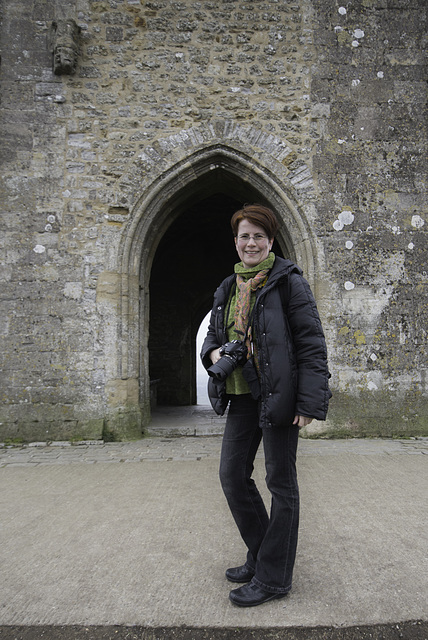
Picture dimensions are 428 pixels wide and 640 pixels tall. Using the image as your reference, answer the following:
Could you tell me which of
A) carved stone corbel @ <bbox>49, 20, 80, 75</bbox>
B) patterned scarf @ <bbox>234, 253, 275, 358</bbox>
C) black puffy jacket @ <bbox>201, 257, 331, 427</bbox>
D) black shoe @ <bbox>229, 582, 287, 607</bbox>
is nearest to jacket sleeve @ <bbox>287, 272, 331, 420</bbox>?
black puffy jacket @ <bbox>201, 257, 331, 427</bbox>

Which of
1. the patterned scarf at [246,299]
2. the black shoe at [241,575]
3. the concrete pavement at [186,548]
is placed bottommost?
the concrete pavement at [186,548]

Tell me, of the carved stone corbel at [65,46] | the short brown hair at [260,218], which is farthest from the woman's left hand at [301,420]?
the carved stone corbel at [65,46]

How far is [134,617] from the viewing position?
64.5 inches

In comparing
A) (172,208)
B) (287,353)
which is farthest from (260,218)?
(172,208)

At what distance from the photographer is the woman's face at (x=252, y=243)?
1923 mm

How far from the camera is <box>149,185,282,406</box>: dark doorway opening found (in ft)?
34.2

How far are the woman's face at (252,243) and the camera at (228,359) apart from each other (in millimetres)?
373

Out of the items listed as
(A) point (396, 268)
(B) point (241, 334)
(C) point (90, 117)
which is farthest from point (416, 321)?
(C) point (90, 117)

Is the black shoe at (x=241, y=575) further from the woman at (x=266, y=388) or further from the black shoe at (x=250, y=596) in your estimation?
the black shoe at (x=250, y=596)

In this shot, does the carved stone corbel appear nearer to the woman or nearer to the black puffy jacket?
the woman

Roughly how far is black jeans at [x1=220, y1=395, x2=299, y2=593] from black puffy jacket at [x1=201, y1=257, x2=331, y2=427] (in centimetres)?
9

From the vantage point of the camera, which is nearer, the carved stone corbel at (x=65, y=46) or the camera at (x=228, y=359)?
the camera at (x=228, y=359)

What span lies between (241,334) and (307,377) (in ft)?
1.08

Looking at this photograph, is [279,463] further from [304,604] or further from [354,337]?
[354,337]
